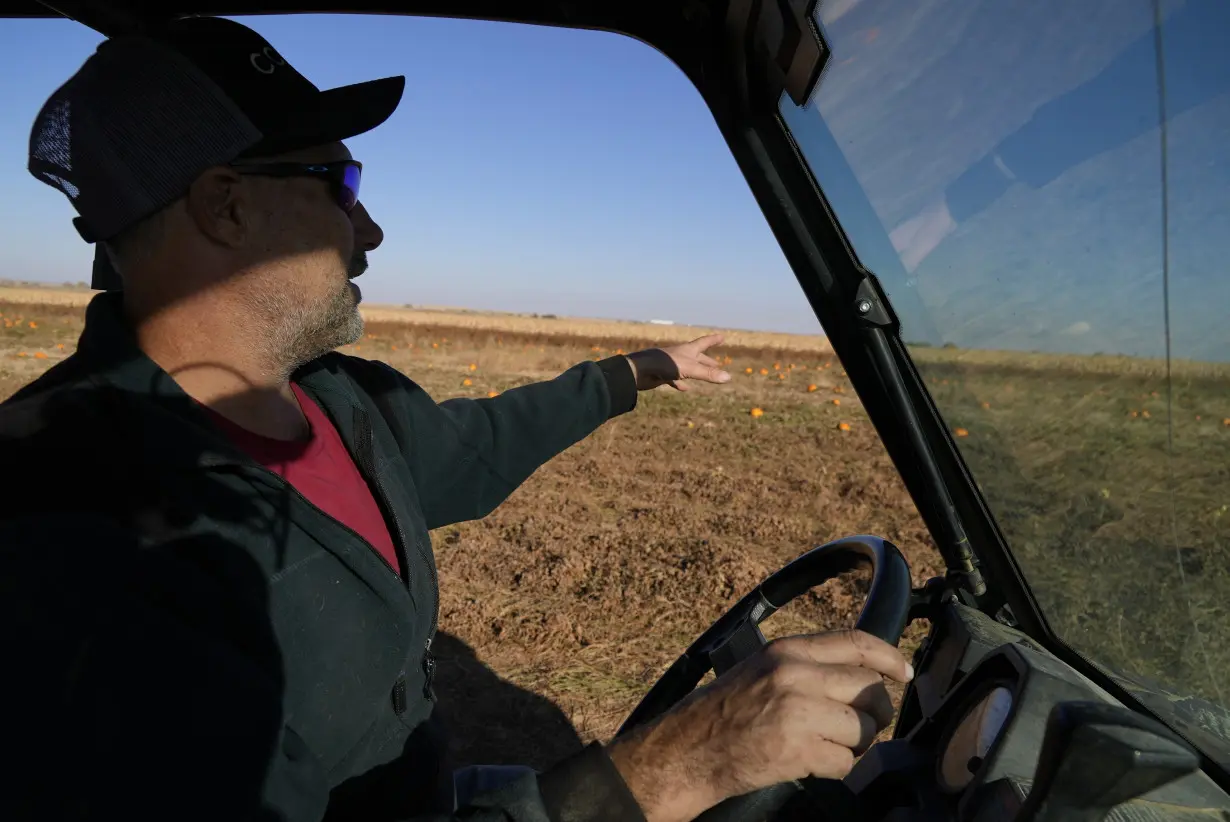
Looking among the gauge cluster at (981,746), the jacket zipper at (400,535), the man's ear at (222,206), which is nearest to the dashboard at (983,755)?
the gauge cluster at (981,746)

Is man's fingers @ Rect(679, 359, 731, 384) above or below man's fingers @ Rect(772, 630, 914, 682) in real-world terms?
below

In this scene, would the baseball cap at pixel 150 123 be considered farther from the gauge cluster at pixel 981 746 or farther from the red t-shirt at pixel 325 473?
the gauge cluster at pixel 981 746

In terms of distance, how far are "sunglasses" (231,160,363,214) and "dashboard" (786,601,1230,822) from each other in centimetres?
155

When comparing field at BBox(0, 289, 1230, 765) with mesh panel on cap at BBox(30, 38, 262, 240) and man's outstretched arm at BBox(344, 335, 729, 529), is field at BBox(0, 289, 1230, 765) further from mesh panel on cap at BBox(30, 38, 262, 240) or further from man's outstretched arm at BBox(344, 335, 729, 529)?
mesh panel on cap at BBox(30, 38, 262, 240)

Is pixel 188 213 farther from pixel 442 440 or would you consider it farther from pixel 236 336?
pixel 442 440

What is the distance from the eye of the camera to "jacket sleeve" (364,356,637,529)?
7.07ft

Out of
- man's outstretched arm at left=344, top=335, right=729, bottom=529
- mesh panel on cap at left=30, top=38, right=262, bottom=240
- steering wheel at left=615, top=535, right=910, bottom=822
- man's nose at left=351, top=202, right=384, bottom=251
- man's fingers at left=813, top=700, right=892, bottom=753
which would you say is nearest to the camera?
man's fingers at left=813, top=700, right=892, bottom=753

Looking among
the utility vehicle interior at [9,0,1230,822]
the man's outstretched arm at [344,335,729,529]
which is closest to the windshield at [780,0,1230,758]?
the utility vehicle interior at [9,0,1230,822]

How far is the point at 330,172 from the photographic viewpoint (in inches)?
70.3

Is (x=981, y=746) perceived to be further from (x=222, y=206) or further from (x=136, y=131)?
(x=136, y=131)

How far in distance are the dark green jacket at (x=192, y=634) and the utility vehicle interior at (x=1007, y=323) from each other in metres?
0.57

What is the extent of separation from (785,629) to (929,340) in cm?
299

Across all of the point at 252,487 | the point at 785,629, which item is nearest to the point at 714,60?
the point at 252,487

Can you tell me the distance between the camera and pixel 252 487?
1.33 m
